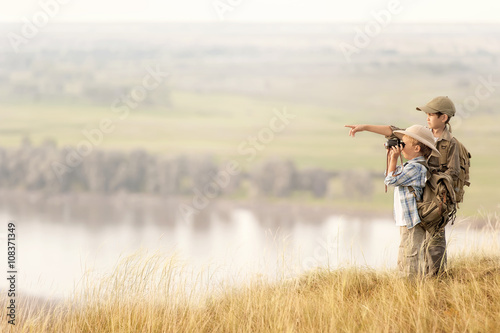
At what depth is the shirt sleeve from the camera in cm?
593

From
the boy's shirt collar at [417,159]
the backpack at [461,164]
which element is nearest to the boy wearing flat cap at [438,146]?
the backpack at [461,164]

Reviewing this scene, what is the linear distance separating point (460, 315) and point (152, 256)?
325 cm

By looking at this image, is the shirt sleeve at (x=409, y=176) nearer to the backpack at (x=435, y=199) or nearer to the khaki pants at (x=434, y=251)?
the backpack at (x=435, y=199)

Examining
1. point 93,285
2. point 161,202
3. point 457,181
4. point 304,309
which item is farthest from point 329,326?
point 161,202

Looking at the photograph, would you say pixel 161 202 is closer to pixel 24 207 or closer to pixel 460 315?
pixel 24 207

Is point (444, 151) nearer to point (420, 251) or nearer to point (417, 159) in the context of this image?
point (417, 159)

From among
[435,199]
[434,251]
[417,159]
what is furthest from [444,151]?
[434,251]

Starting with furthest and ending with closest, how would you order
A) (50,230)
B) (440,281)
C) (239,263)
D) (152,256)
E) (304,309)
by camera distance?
1. (50,230)
2. (239,263)
3. (152,256)
4. (440,281)
5. (304,309)

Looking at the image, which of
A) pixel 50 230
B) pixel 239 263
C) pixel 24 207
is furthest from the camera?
pixel 24 207

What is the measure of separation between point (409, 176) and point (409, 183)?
69 mm

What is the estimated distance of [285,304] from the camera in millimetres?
6137

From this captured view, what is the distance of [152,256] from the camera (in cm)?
696

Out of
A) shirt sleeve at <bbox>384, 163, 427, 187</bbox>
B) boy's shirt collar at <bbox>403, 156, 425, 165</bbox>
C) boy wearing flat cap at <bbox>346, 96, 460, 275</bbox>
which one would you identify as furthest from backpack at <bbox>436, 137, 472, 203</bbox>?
shirt sleeve at <bbox>384, 163, 427, 187</bbox>

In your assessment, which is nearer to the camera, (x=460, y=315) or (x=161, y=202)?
(x=460, y=315)
